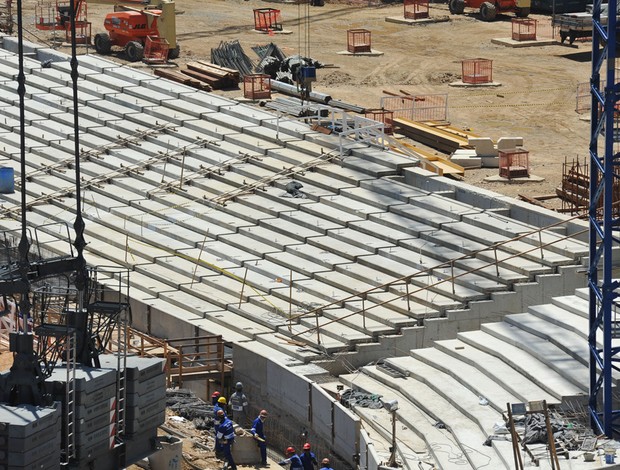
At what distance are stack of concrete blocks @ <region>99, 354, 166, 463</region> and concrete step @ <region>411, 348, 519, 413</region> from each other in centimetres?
713

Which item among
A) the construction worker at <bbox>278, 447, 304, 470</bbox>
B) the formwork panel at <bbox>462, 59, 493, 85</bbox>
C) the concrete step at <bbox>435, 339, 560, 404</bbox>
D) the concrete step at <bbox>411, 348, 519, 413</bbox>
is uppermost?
the formwork panel at <bbox>462, 59, 493, 85</bbox>

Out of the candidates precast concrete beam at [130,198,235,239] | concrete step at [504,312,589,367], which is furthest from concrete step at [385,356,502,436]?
precast concrete beam at [130,198,235,239]

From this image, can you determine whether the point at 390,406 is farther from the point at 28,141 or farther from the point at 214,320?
the point at 28,141

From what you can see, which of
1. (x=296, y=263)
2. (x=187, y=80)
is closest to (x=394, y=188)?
(x=296, y=263)

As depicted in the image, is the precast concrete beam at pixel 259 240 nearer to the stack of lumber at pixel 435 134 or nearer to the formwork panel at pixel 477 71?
the stack of lumber at pixel 435 134

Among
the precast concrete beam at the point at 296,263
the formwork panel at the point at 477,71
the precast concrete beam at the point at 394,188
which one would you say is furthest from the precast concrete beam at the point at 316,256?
the formwork panel at the point at 477,71

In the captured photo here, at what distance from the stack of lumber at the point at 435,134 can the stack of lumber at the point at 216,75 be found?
7.60 metres

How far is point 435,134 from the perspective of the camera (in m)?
56.6

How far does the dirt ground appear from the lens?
58.9 m

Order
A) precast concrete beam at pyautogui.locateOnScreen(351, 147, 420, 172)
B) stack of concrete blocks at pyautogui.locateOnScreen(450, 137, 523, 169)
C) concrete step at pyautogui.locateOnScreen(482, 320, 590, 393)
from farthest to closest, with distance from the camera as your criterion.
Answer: stack of concrete blocks at pyautogui.locateOnScreen(450, 137, 523, 169) < precast concrete beam at pyautogui.locateOnScreen(351, 147, 420, 172) < concrete step at pyautogui.locateOnScreen(482, 320, 590, 393)

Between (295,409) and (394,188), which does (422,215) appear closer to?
(394,188)

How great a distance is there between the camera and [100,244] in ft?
158

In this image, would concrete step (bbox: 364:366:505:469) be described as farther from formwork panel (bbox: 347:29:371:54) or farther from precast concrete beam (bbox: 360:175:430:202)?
formwork panel (bbox: 347:29:371:54)

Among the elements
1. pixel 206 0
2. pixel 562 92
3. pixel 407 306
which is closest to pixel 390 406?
pixel 407 306
